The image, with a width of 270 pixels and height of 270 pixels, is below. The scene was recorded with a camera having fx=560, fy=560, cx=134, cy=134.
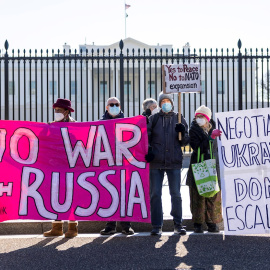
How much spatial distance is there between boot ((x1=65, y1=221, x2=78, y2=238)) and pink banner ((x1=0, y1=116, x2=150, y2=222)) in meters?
0.16

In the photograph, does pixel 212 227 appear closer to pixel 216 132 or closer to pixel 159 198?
pixel 159 198

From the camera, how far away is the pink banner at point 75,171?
6.88m

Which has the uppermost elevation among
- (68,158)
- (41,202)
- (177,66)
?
(177,66)

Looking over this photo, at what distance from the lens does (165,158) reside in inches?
273

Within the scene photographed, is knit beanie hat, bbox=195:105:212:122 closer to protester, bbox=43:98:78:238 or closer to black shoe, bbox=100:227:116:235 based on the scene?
protester, bbox=43:98:78:238

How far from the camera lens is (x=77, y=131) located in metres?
7.16

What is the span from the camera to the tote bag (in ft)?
22.1

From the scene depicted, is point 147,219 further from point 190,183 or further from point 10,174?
point 10,174

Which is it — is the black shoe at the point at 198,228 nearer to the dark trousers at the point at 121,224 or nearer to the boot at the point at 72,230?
the dark trousers at the point at 121,224

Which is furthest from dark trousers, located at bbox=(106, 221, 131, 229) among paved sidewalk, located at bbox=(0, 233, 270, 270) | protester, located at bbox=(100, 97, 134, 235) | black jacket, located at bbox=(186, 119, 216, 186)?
black jacket, located at bbox=(186, 119, 216, 186)

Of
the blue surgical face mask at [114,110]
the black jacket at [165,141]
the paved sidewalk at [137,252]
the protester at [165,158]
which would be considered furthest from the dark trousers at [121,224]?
the blue surgical face mask at [114,110]

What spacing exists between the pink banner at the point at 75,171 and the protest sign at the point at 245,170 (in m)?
0.99

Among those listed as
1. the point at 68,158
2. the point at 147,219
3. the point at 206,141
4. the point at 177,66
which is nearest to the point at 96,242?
the point at 147,219

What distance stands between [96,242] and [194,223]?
1301mm
